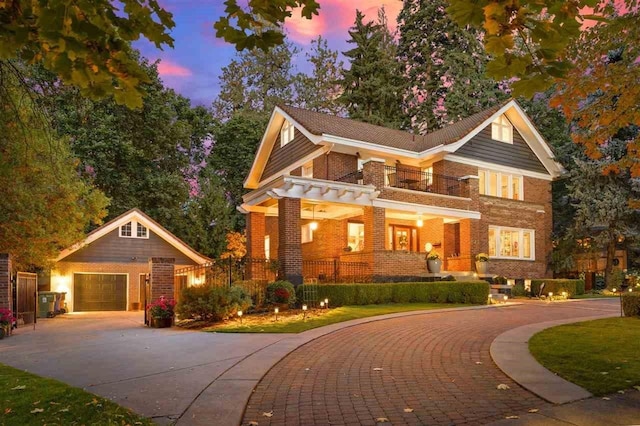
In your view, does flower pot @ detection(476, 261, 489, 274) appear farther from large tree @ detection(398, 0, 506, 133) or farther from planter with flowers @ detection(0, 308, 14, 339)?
large tree @ detection(398, 0, 506, 133)

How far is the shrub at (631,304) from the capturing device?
45.3ft

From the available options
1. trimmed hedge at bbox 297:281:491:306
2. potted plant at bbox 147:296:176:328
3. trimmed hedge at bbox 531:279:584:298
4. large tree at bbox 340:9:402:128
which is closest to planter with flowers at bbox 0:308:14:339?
potted plant at bbox 147:296:176:328

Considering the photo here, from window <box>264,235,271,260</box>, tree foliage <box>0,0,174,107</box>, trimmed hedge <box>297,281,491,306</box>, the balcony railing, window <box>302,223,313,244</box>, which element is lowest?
trimmed hedge <box>297,281,491,306</box>

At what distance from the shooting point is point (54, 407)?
227 inches

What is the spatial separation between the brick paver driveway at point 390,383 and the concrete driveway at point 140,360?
0.96 m

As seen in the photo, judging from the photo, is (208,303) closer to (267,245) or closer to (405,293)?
(405,293)

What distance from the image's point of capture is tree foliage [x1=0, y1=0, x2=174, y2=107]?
10.1ft

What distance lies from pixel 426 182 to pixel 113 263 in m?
17.0

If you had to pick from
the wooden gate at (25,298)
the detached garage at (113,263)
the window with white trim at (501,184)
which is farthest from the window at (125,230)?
the window with white trim at (501,184)

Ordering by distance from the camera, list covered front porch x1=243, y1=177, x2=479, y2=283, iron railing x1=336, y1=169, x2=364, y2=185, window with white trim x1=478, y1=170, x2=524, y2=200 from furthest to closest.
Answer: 1. window with white trim x1=478, y1=170, x2=524, y2=200
2. iron railing x1=336, y1=169, x2=364, y2=185
3. covered front porch x1=243, y1=177, x2=479, y2=283

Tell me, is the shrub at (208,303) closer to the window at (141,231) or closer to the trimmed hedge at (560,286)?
the window at (141,231)

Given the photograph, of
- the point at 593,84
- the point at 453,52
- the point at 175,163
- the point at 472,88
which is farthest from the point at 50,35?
the point at 453,52

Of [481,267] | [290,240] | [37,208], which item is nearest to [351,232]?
[290,240]

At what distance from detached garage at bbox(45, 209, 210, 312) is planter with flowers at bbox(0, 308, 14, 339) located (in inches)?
488
